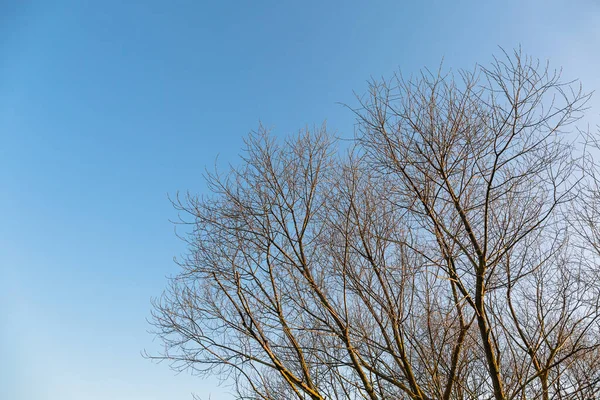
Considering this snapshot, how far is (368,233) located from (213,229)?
1821mm

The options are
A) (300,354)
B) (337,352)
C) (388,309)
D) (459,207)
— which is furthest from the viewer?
(337,352)

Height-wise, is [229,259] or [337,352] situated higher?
[229,259]

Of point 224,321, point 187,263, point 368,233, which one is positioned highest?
point 187,263

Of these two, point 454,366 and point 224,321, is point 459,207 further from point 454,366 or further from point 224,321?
point 224,321

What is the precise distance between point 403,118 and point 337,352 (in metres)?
2.88

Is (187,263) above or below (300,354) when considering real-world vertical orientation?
above

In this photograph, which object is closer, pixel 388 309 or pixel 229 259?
pixel 388 309

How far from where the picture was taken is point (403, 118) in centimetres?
358

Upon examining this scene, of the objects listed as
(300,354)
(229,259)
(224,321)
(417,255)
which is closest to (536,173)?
(417,255)

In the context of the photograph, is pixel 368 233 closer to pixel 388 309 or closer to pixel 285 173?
pixel 388 309

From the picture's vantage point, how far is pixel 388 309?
12.0ft

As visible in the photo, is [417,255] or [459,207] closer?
[459,207]

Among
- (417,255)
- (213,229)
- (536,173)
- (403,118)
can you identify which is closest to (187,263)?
(213,229)

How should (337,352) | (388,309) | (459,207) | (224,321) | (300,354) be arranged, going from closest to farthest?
(459,207) → (388,309) → (300,354) → (224,321) → (337,352)
